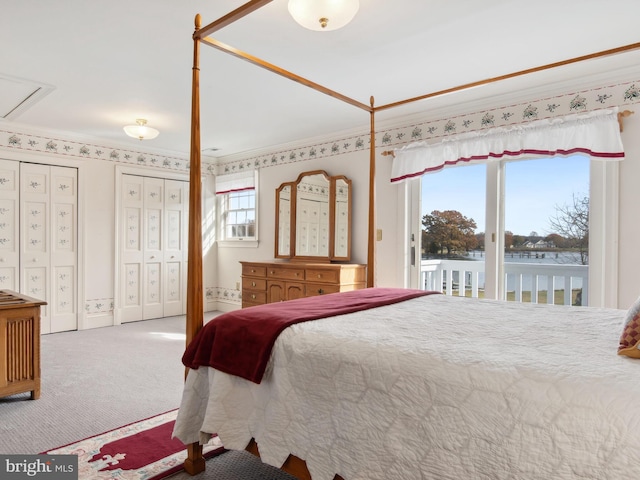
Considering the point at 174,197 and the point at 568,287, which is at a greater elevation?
Result: the point at 174,197

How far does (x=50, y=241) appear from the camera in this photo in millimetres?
4898

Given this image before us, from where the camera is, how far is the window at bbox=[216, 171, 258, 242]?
19.4 ft

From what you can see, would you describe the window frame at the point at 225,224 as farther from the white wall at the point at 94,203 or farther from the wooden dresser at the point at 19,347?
the wooden dresser at the point at 19,347

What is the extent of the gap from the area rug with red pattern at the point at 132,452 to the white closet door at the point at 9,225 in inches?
125

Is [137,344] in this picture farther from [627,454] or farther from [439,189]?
[627,454]

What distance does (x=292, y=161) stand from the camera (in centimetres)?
537

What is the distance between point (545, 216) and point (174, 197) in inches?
184

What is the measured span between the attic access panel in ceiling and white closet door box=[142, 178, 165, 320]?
179 centimetres

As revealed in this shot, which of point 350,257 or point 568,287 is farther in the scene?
point 350,257

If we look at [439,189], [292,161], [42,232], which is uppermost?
[292,161]

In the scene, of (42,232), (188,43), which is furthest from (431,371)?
(42,232)

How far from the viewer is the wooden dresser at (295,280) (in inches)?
169

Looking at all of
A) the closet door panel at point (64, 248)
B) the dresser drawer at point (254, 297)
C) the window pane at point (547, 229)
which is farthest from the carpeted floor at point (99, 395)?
the window pane at point (547, 229)

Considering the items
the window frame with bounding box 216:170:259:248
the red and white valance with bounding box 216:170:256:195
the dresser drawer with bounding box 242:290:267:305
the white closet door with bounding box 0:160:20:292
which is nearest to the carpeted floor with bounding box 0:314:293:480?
the white closet door with bounding box 0:160:20:292
